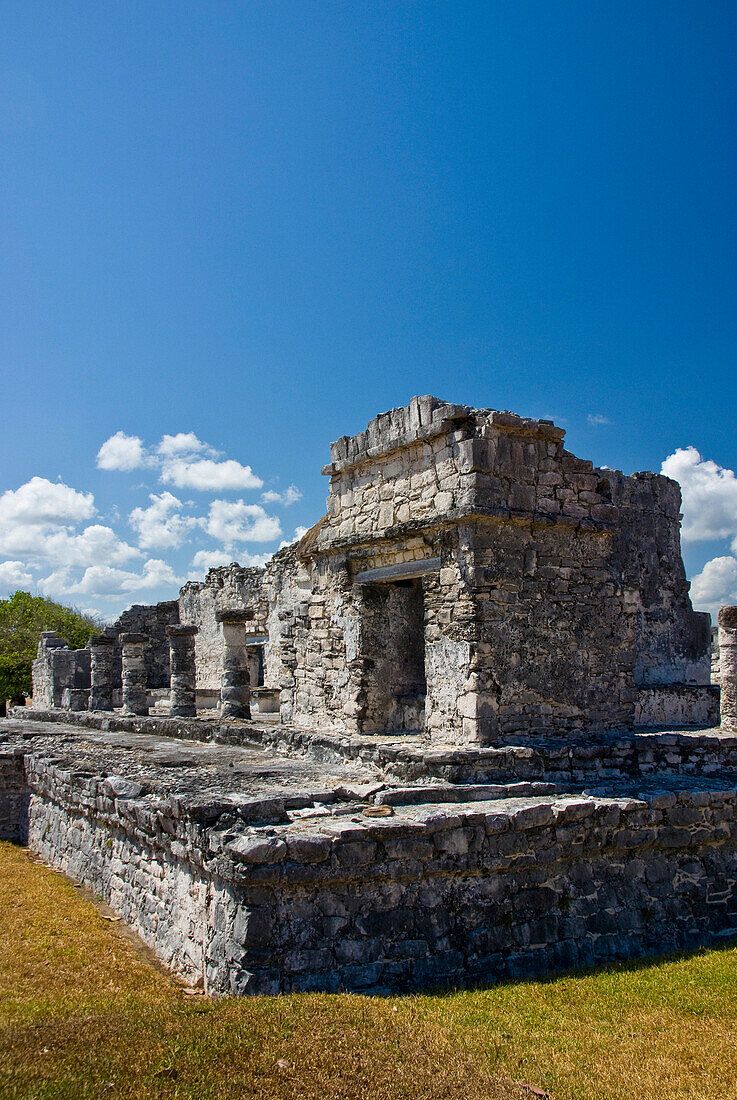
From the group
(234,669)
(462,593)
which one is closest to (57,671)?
(234,669)

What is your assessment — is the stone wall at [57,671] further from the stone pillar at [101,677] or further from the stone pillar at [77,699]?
the stone pillar at [101,677]

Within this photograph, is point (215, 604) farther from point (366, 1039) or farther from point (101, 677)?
point (366, 1039)

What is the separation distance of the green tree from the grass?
27.2 meters

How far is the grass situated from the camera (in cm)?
341

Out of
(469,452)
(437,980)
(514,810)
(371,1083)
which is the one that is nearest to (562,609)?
(469,452)

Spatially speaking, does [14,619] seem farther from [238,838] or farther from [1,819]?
[238,838]

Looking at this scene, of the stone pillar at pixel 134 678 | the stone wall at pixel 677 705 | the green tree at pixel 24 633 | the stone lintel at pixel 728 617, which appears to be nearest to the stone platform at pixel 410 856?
the stone lintel at pixel 728 617

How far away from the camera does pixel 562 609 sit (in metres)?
7.44

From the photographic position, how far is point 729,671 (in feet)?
35.5

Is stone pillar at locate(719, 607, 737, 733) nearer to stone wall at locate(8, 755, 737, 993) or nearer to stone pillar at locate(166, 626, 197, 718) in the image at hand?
stone wall at locate(8, 755, 737, 993)

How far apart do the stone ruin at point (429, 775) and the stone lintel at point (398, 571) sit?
4cm

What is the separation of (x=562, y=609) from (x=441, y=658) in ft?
4.08

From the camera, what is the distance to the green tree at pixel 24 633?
30.2 meters

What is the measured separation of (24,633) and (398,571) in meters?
29.7
